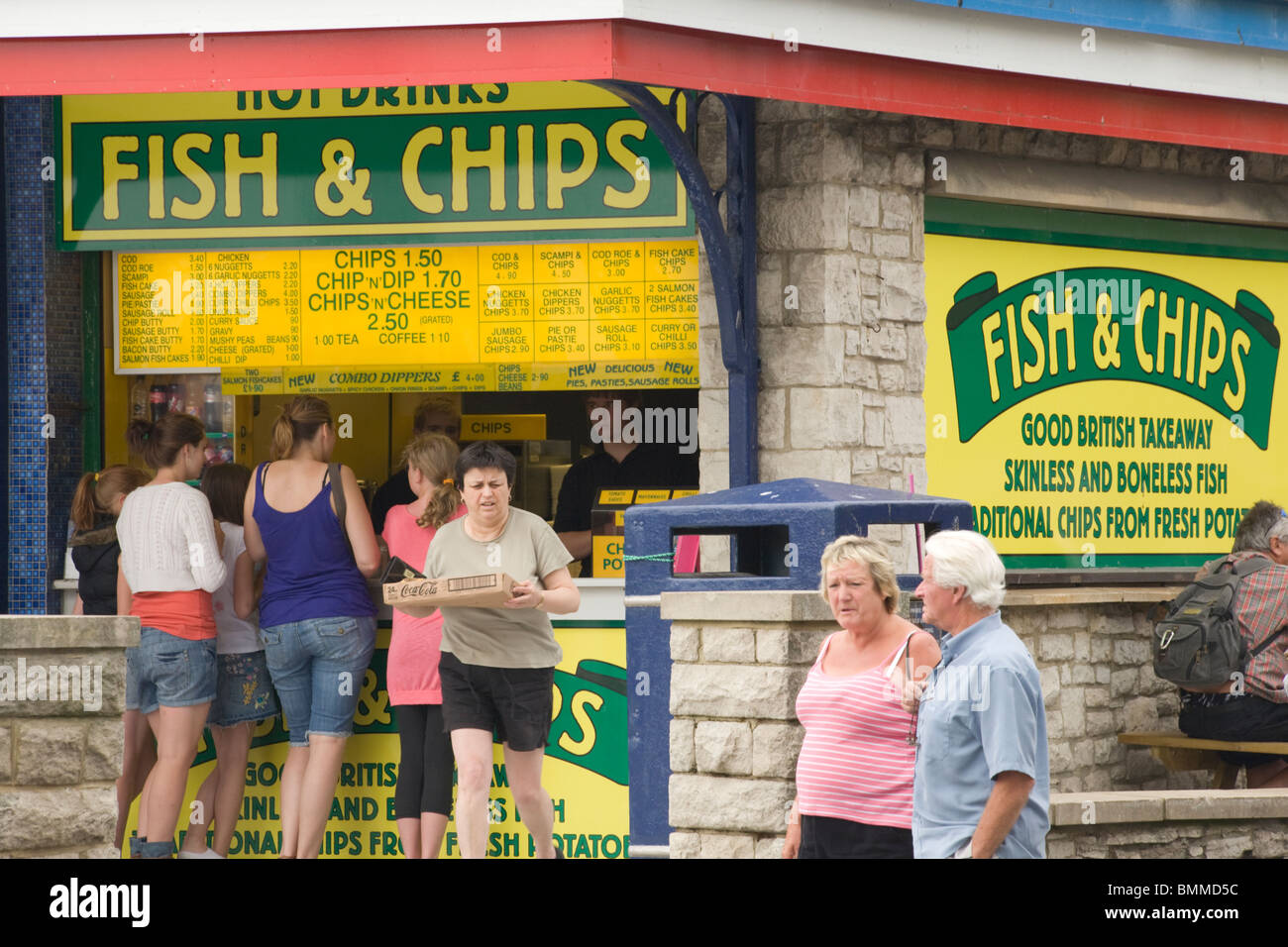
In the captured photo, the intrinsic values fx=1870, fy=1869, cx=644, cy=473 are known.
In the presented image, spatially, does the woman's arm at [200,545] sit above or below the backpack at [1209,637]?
above

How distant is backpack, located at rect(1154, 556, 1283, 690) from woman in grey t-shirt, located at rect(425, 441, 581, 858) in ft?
9.37

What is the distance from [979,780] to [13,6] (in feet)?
16.4

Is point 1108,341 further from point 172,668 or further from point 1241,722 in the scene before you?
point 172,668

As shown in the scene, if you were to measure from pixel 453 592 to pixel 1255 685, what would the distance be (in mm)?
3698

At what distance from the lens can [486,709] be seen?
286 inches

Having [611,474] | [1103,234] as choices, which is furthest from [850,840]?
[1103,234]

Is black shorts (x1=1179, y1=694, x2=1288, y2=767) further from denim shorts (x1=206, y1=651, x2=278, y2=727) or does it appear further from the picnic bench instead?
denim shorts (x1=206, y1=651, x2=278, y2=727)

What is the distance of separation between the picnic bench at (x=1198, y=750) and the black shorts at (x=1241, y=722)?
0.13 feet

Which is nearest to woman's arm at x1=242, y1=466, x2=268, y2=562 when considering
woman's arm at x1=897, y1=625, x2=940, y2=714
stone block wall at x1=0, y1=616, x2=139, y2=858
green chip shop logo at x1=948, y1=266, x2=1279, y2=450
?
stone block wall at x1=0, y1=616, x2=139, y2=858

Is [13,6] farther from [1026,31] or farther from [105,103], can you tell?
[1026,31]

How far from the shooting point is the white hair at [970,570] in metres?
4.67

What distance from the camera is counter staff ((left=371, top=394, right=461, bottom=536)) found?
8882 millimetres

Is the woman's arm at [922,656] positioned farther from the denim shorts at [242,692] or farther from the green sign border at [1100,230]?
the denim shorts at [242,692]

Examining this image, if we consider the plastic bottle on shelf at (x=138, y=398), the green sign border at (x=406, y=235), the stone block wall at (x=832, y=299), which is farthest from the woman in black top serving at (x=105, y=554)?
the stone block wall at (x=832, y=299)
